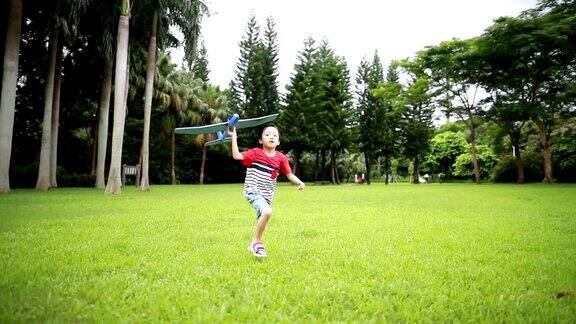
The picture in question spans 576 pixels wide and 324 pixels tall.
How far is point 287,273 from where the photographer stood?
13.2 feet

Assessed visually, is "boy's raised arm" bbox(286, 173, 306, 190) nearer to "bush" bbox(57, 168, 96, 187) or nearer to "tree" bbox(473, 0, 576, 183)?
"bush" bbox(57, 168, 96, 187)

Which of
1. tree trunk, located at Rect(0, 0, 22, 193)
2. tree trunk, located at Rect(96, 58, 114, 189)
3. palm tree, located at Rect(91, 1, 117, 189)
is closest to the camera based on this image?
tree trunk, located at Rect(0, 0, 22, 193)

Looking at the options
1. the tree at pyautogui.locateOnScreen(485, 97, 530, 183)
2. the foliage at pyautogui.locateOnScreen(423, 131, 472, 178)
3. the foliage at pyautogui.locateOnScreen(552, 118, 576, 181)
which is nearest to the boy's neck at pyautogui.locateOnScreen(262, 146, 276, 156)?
the tree at pyautogui.locateOnScreen(485, 97, 530, 183)

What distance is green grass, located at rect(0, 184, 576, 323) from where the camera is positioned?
2.96m

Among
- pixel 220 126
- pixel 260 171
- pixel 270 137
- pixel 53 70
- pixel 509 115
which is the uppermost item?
pixel 509 115

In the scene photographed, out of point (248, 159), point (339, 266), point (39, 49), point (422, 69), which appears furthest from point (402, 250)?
point (422, 69)

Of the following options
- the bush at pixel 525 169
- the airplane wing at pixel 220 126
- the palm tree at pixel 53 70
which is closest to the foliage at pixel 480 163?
the bush at pixel 525 169

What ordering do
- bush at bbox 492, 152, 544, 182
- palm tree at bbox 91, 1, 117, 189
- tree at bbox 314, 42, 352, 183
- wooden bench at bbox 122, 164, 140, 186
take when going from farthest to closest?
tree at bbox 314, 42, 352, 183 < bush at bbox 492, 152, 544, 182 < wooden bench at bbox 122, 164, 140, 186 < palm tree at bbox 91, 1, 117, 189

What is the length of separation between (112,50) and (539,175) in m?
36.1

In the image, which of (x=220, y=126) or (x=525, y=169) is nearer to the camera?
(x=220, y=126)

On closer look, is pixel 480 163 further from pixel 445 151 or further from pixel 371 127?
pixel 371 127

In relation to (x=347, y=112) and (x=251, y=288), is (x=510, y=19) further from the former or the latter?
(x=251, y=288)

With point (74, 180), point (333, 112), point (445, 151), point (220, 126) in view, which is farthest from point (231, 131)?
point (445, 151)

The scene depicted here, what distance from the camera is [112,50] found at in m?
19.3
